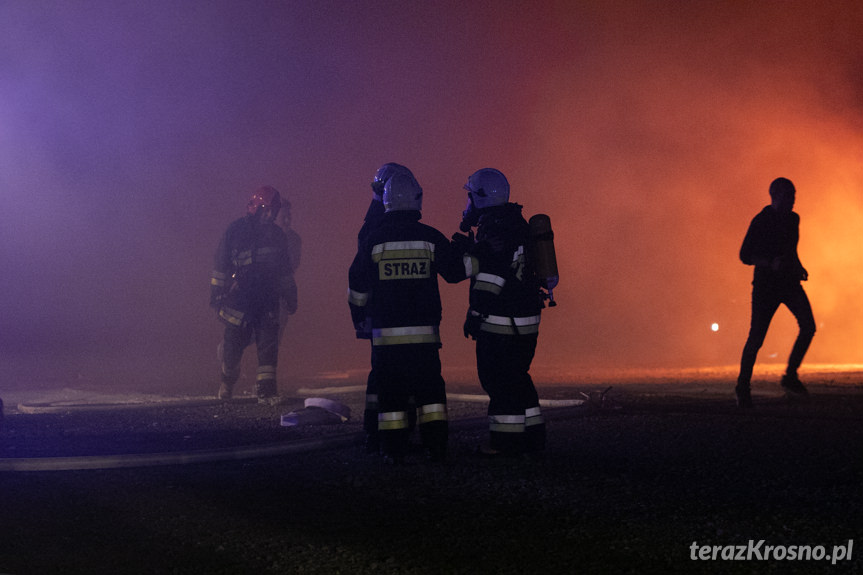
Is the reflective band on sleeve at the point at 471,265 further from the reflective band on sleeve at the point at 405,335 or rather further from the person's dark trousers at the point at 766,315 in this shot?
the person's dark trousers at the point at 766,315

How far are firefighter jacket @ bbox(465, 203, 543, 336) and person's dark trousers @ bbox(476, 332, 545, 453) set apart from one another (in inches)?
3.2

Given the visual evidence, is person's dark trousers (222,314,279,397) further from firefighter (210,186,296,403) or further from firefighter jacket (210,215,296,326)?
firefighter jacket (210,215,296,326)

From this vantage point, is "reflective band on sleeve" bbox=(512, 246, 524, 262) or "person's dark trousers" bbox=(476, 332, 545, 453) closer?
"person's dark trousers" bbox=(476, 332, 545, 453)

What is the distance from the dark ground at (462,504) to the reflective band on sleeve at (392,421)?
0.80 ft

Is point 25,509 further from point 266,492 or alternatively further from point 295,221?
point 295,221

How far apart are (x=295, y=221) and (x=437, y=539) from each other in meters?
22.4

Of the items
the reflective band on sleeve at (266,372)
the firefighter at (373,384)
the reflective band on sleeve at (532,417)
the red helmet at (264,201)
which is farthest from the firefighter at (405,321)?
the red helmet at (264,201)

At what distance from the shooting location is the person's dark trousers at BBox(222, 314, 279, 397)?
888 cm

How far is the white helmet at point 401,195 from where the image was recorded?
17.0 ft

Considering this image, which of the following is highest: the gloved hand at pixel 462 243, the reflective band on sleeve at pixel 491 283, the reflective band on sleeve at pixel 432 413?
the gloved hand at pixel 462 243

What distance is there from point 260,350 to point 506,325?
15.3 ft

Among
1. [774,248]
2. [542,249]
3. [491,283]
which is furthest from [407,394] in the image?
[774,248]

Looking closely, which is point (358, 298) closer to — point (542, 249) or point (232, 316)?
point (542, 249)

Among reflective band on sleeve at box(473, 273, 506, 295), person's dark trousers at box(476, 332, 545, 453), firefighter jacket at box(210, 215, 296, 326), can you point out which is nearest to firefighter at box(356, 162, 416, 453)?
person's dark trousers at box(476, 332, 545, 453)
